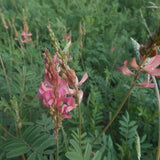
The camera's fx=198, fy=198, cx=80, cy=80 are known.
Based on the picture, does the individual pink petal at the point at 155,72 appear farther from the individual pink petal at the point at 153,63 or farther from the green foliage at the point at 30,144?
the green foliage at the point at 30,144

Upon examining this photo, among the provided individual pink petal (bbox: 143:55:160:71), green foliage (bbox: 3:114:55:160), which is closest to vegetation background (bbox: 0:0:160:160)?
green foliage (bbox: 3:114:55:160)

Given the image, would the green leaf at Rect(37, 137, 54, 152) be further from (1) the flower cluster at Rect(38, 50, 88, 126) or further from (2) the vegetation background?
(1) the flower cluster at Rect(38, 50, 88, 126)

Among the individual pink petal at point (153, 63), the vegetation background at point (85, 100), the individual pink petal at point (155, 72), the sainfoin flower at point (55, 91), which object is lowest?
the vegetation background at point (85, 100)

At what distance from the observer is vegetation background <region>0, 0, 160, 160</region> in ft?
3.37

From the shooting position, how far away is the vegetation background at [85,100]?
3.37 feet

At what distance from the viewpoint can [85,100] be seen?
1.92m

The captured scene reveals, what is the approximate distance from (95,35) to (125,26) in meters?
0.56

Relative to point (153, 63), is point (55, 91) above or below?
below

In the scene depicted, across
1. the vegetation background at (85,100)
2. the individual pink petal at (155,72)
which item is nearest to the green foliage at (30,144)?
the vegetation background at (85,100)

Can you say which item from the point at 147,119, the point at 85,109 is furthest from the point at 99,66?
the point at 147,119

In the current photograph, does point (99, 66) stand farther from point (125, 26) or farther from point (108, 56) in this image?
point (125, 26)

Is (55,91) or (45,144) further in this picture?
(45,144)

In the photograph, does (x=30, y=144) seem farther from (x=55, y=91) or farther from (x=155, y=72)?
(x=155, y=72)

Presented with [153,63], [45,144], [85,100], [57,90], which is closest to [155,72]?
[153,63]
